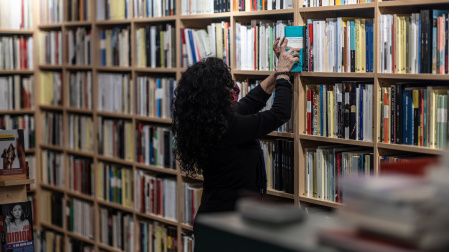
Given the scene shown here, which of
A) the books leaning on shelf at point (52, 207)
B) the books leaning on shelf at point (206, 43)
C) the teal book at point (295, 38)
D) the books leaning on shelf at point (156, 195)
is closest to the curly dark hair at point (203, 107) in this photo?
the teal book at point (295, 38)

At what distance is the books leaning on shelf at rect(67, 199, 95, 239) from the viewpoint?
16.4ft

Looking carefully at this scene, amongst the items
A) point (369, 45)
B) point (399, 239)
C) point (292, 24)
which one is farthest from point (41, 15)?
point (399, 239)

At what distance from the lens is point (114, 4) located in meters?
4.57

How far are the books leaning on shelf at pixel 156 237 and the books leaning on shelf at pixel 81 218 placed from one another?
2.12 feet

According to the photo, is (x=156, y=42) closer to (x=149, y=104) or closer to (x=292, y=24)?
(x=149, y=104)

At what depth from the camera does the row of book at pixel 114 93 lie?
4504 millimetres

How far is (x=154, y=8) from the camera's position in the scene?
4.20 meters

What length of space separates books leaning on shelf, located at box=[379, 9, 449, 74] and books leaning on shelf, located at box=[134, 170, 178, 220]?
1840 millimetres

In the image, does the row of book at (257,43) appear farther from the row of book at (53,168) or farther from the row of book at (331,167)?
the row of book at (53,168)

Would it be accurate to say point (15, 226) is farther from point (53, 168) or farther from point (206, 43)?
point (53, 168)

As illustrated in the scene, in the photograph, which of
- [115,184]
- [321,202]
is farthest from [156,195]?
[321,202]

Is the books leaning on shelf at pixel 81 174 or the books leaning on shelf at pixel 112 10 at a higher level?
the books leaning on shelf at pixel 112 10

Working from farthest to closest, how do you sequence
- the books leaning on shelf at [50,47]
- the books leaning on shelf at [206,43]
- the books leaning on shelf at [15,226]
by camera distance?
the books leaning on shelf at [50,47], the books leaning on shelf at [206,43], the books leaning on shelf at [15,226]

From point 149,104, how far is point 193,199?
2.41 feet
